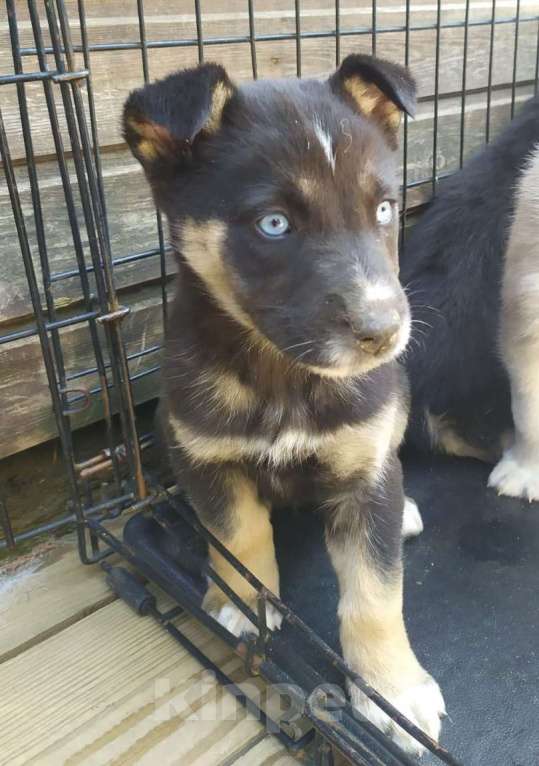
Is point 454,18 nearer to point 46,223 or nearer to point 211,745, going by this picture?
point 46,223

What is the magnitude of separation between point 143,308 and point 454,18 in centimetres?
221

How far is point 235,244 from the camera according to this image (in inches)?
56.5

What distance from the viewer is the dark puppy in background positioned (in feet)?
8.02

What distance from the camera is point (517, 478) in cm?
235

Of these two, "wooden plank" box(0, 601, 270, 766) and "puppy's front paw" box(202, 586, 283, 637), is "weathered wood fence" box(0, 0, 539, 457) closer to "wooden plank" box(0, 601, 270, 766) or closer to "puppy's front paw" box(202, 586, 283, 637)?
"wooden plank" box(0, 601, 270, 766)

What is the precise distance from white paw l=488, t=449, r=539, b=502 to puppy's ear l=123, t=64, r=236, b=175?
1.53m

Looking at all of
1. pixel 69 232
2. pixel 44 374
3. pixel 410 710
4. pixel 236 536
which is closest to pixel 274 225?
pixel 236 536

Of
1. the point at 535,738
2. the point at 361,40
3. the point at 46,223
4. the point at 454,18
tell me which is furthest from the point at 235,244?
the point at 454,18

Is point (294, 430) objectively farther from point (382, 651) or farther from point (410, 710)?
point (410, 710)

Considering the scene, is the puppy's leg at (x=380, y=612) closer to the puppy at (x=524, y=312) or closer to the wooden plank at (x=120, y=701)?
the wooden plank at (x=120, y=701)

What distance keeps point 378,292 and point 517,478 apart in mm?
1323

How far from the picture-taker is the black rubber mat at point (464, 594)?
1624mm

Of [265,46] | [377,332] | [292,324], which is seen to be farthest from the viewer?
[265,46]

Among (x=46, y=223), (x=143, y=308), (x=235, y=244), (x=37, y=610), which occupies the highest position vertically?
(x=235, y=244)
